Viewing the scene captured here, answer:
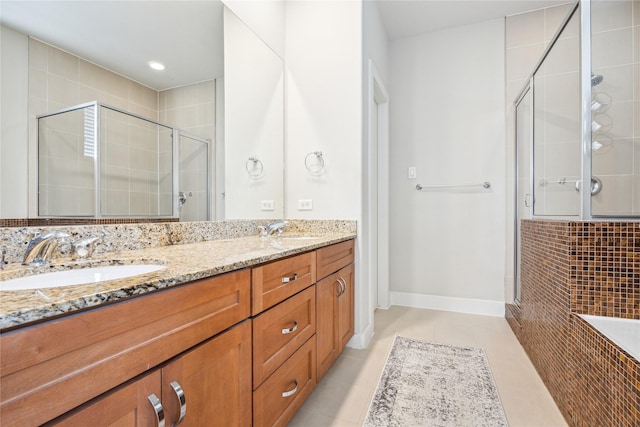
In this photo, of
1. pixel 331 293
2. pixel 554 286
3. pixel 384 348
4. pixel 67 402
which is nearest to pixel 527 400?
pixel 554 286

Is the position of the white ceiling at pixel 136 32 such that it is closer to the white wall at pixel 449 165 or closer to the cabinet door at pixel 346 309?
the cabinet door at pixel 346 309

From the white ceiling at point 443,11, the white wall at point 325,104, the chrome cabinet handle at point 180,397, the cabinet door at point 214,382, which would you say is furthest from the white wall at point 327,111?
the chrome cabinet handle at point 180,397

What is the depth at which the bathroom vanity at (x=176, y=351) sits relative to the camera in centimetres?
46

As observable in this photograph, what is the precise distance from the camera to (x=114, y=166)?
1.09 meters

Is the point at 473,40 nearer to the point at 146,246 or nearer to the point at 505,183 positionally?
the point at 505,183

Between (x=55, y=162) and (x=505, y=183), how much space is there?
118 inches

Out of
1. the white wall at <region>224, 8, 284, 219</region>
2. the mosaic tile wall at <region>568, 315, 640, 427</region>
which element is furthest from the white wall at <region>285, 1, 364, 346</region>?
the mosaic tile wall at <region>568, 315, 640, 427</region>

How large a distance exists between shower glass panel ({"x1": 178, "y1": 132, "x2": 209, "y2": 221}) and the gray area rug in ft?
4.10

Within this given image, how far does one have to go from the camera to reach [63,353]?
482 mm

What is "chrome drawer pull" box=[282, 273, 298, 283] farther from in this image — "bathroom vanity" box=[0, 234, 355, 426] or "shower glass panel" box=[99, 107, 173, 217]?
"shower glass panel" box=[99, 107, 173, 217]

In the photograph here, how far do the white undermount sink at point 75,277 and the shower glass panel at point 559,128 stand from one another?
1.97 m

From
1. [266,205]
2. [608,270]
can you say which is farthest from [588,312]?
[266,205]

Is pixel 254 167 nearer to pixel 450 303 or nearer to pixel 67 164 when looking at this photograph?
pixel 67 164

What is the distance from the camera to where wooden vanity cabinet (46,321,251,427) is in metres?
0.55
